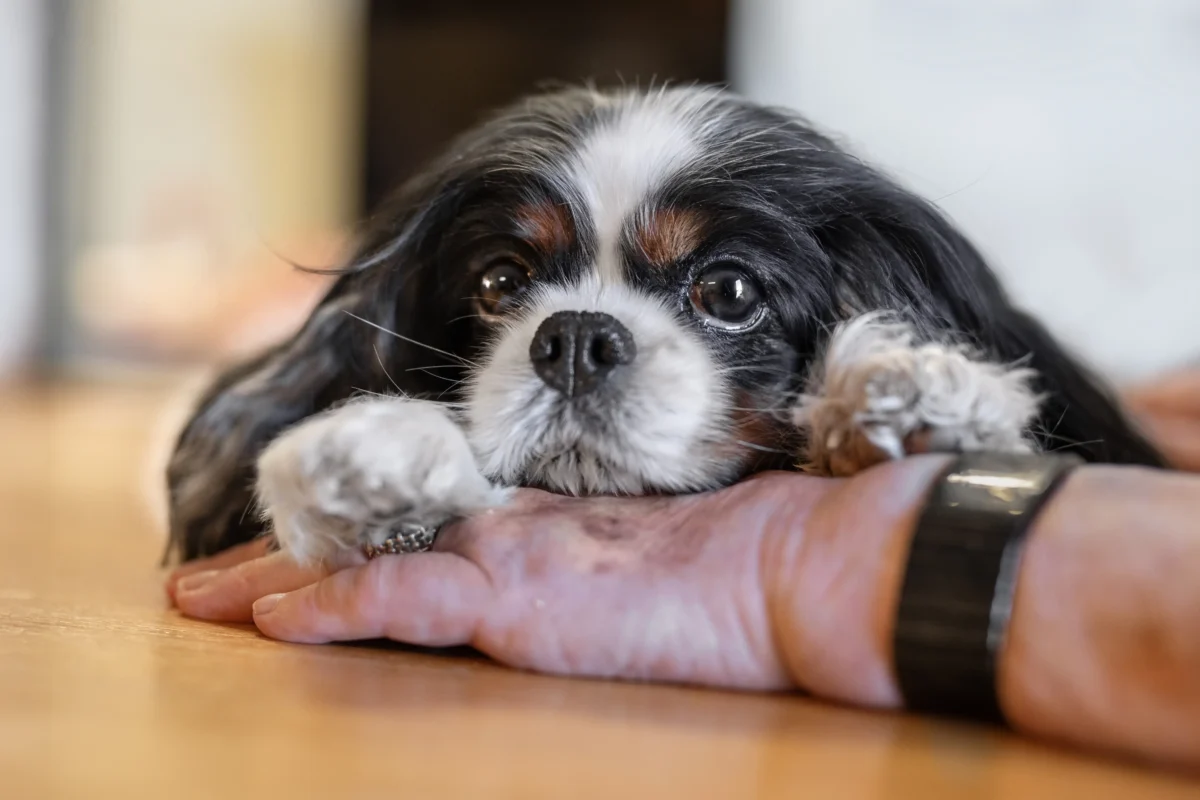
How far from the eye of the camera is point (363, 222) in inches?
71.3

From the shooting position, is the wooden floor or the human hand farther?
the human hand

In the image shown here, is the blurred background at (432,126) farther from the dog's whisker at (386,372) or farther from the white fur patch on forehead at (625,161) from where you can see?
the dog's whisker at (386,372)

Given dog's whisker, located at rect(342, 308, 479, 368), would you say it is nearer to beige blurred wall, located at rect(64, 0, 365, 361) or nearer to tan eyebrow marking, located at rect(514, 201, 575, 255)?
tan eyebrow marking, located at rect(514, 201, 575, 255)

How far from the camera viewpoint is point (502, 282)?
61.7 inches

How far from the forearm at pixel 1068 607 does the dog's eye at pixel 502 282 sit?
2.06 feet

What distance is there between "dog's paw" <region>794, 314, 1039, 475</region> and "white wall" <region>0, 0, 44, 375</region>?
5967 millimetres

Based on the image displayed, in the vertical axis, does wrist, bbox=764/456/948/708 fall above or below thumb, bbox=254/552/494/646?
above

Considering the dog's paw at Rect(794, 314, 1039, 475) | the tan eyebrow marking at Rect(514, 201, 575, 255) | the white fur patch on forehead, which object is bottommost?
the dog's paw at Rect(794, 314, 1039, 475)

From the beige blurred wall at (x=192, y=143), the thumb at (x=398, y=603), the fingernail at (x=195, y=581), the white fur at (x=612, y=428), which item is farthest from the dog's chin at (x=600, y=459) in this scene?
the beige blurred wall at (x=192, y=143)

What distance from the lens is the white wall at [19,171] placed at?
20.5 feet

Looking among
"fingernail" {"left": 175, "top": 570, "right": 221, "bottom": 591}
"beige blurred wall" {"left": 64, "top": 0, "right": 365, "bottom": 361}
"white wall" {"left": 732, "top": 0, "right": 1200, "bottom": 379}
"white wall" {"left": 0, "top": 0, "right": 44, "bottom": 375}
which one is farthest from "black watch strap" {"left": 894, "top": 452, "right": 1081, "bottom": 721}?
"white wall" {"left": 0, "top": 0, "right": 44, "bottom": 375}

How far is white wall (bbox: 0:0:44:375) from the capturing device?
6.23 m

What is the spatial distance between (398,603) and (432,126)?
14.9 feet

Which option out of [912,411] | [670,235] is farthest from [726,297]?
[912,411]
